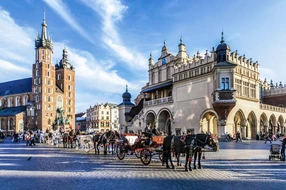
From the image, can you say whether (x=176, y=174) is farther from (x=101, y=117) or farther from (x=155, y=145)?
(x=101, y=117)

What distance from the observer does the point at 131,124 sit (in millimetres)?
45562

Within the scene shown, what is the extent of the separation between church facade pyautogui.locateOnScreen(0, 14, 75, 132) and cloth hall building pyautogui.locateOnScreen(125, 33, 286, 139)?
45937 millimetres

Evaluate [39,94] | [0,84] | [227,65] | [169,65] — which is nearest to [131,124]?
[169,65]

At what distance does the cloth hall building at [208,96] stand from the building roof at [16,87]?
69971mm

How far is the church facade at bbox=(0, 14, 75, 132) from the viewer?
89.6 meters

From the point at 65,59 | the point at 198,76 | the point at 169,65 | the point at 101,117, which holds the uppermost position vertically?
the point at 65,59

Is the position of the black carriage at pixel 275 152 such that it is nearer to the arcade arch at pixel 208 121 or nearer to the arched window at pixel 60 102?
the arcade arch at pixel 208 121

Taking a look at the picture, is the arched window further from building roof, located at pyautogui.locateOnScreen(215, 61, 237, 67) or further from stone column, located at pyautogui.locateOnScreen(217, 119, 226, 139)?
building roof, located at pyautogui.locateOnScreen(215, 61, 237, 67)

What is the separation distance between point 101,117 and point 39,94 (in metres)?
33.7

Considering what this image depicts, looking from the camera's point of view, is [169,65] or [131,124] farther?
[131,124]

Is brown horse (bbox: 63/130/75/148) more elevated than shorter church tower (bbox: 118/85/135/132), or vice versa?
shorter church tower (bbox: 118/85/135/132)

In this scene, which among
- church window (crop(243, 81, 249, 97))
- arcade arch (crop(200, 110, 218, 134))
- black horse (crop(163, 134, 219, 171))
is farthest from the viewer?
church window (crop(243, 81, 249, 97))

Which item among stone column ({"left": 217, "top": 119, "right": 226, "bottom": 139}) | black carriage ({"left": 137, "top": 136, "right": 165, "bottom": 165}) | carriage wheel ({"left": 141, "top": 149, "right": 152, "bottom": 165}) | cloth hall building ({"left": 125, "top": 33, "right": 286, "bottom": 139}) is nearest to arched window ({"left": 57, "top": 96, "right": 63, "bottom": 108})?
cloth hall building ({"left": 125, "top": 33, "right": 286, "bottom": 139})

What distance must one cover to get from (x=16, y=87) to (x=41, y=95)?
21.4 meters
